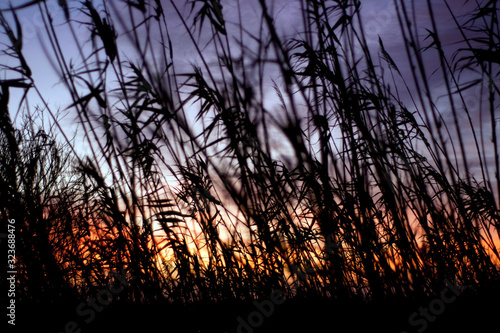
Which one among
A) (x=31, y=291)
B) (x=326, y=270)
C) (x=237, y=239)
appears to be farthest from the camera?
(x=31, y=291)

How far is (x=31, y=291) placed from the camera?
11.9 feet

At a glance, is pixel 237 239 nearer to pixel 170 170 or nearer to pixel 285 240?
pixel 285 240

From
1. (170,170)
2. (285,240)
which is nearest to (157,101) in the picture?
(170,170)

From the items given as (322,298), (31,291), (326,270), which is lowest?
(322,298)

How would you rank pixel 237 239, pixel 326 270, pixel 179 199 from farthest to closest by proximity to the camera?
pixel 179 199 < pixel 237 239 < pixel 326 270

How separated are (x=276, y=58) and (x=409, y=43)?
36.2 inches

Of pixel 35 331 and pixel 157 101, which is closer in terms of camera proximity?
pixel 157 101

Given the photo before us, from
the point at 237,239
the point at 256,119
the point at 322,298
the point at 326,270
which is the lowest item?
the point at 322,298

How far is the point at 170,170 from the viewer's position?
8.61 ft

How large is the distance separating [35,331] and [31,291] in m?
1.06

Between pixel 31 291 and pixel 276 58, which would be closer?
pixel 276 58

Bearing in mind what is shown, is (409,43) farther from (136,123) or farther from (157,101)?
(136,123)

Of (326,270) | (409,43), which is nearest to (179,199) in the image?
(326,270)

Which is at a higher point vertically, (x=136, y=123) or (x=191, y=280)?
(x=136, y=123)
